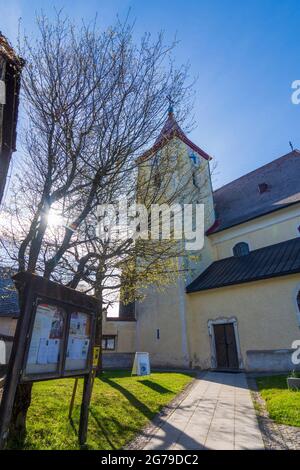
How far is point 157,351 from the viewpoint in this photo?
18781 mm

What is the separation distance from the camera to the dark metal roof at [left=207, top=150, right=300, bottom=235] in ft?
61.9

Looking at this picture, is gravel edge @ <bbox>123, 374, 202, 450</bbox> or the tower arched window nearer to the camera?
gravel edge @ <bbox>123, 374, 202, 450</bbox>

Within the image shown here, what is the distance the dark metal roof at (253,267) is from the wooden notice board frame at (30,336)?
487 inches

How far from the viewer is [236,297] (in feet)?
52.1

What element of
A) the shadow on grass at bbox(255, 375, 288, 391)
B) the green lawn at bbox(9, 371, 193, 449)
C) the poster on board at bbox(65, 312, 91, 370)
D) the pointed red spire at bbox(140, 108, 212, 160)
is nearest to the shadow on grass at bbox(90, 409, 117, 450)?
the green lawn at bbox(9, 371, 193, 449)

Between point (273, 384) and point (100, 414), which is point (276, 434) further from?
point (273, 384)

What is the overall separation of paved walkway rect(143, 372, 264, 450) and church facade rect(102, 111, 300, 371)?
17.0ft

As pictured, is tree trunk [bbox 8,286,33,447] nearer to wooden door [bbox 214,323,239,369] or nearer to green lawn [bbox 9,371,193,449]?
green lawn [bbox 9,371,193,449]

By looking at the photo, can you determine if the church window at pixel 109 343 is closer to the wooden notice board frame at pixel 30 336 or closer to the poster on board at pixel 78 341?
the wooden notice board frame at pixel 30 336

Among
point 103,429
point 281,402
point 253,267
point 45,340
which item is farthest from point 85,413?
point 253,267

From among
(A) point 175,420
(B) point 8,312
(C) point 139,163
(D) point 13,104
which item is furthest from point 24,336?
(B) point 8,312

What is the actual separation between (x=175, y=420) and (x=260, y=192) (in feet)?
62.3

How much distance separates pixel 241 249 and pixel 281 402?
542 inches
